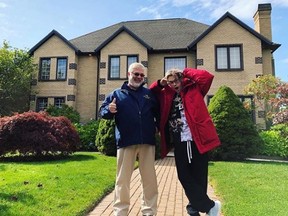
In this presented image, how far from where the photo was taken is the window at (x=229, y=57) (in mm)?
18703

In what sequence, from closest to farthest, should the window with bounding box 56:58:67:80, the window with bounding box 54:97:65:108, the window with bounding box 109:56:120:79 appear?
the window with bounding box 109:56:120:79, the window with bounding box 54:97:65:108, the window with bounding box 56:58:67:80

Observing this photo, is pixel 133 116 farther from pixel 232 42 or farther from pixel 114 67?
pixel 114 67

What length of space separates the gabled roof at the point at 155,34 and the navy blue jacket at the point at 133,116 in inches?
631

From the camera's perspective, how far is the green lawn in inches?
184

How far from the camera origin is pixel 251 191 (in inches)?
242

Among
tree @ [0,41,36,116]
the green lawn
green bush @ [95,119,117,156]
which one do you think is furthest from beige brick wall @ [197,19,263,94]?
tree @ [0,41,36,116]

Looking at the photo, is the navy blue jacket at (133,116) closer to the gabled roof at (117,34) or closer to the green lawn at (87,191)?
the green lawn at (87,191)

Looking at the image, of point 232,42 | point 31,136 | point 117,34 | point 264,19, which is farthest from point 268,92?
point 31,136

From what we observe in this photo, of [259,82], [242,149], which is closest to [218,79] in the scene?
[259,82]

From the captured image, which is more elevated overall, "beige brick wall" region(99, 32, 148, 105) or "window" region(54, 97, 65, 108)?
"beige brick wall" region(99, 32, 148, 105)

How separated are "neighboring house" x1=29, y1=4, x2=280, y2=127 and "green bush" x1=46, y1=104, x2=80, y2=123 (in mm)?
1017

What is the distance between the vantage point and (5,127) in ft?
36.6

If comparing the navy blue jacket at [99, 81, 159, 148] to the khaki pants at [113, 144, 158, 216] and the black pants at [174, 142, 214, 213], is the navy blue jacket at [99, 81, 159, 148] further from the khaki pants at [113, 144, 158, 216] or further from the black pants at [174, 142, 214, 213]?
the black pants at [174, 142, 214, 213]

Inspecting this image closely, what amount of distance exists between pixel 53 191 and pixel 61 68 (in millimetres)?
16273
